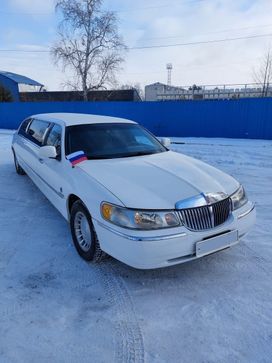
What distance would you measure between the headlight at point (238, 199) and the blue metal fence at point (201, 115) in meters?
10.4

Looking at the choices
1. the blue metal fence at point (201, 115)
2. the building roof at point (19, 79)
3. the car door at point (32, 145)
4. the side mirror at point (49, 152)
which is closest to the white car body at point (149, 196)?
the side mirror at point (49, 152)

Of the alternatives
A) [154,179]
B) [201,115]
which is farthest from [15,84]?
[154,179]

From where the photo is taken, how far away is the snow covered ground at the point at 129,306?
2119mm

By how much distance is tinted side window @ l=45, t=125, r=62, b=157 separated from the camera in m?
4.01

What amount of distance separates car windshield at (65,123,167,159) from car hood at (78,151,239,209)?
205 mm

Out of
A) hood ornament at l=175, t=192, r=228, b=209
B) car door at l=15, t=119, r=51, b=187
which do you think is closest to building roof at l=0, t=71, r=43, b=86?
car door at l=15, t=119, r=51, b=187

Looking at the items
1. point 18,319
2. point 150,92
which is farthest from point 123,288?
point 150,92

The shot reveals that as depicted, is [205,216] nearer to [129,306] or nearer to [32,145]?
[129,306]

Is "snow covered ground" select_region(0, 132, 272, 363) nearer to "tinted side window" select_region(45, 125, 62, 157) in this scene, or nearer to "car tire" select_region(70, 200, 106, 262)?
"car tire" select_region(70, 200, 106, 262)

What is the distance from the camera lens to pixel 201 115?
13.6 metres

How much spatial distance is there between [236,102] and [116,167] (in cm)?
1094

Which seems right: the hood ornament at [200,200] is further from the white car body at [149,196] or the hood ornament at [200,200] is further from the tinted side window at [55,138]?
the tinted side window at [55,138]

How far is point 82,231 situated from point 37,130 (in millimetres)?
2682

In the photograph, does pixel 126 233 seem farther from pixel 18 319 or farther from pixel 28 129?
pixel 28 129
